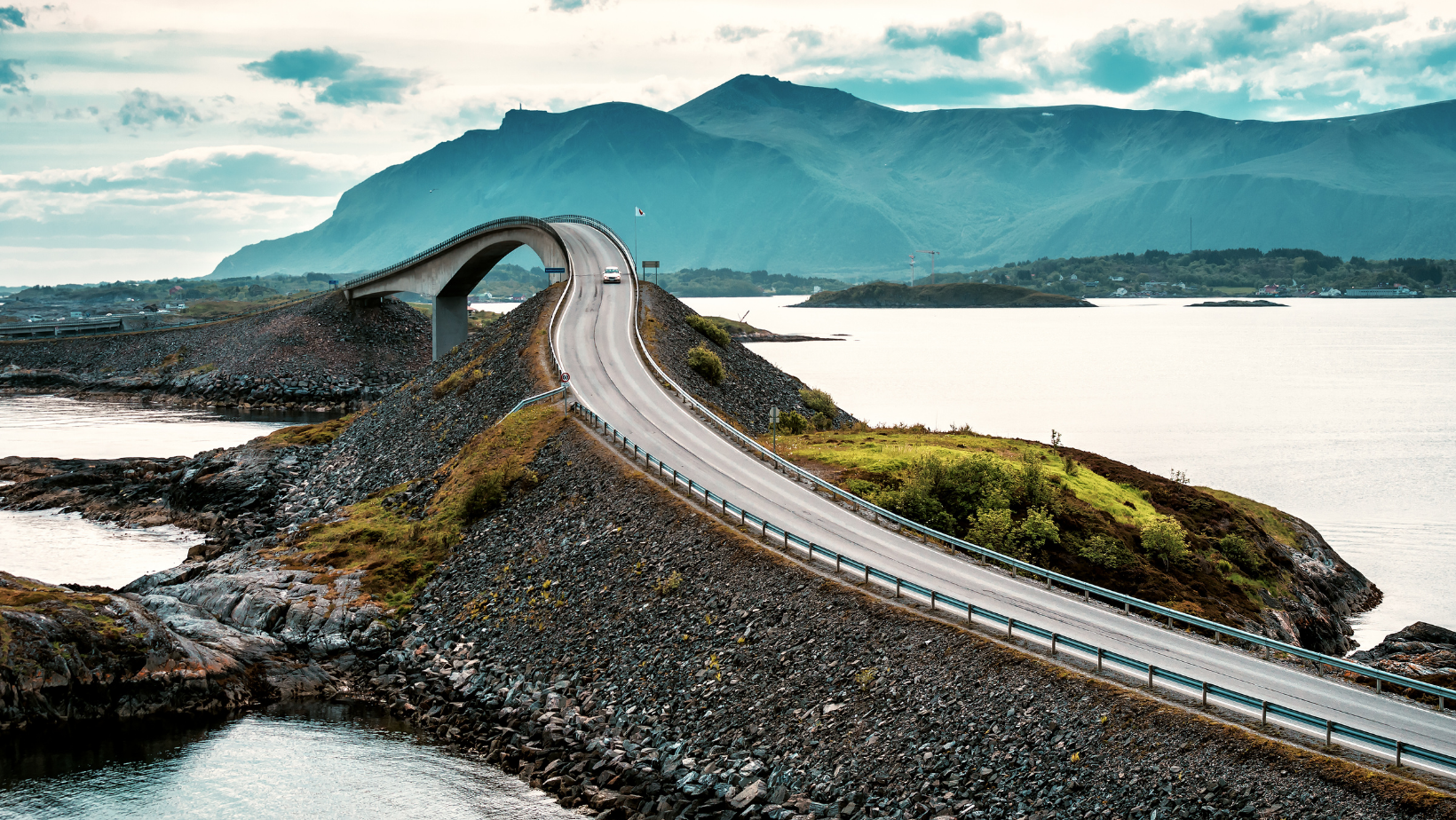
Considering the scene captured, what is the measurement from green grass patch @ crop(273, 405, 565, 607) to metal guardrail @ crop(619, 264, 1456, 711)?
33.1 ft

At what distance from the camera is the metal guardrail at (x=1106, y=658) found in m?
22.4

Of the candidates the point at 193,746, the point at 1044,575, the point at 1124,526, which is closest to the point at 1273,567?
the point at 1124,526

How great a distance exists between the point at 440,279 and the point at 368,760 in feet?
318

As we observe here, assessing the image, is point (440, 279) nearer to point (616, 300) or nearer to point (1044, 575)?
point (616, 300)

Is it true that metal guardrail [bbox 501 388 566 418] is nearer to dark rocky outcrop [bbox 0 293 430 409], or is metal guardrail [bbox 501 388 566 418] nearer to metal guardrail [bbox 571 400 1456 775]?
metal guardrail [bbox 571 400 1456 775]

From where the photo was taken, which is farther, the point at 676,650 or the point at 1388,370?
the point at 1388,370

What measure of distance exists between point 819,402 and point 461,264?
60.3 m

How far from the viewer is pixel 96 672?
113 feet

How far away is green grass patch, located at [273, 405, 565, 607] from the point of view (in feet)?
148

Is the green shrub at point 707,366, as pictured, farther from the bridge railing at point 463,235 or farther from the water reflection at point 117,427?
the water reflection at point 117,427

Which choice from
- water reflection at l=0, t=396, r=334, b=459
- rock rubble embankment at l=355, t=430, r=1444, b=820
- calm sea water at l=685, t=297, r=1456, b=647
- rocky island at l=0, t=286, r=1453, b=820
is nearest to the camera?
rock rubble embankment at l=355, t=430, r=1444, b=820

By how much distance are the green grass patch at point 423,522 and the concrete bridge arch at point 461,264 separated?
48613 mm

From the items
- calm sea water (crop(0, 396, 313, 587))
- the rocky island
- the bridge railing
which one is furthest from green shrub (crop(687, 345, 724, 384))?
the bridge railing

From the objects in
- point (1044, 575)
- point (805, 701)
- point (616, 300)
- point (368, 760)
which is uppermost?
point (616, 300)
